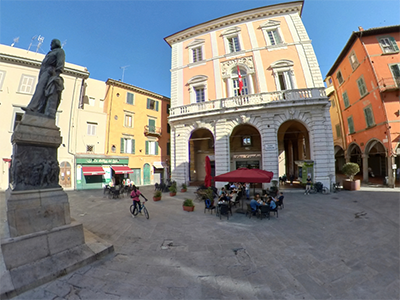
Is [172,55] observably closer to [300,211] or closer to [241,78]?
[241,78]

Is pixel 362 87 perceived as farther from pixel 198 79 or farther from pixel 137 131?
pixel 137 131

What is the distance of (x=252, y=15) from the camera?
55.7 ft

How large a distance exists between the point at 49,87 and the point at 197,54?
17.2 metres

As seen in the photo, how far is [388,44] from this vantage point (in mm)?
16859

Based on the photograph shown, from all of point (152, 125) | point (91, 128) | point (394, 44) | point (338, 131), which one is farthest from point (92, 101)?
point (338, 131)

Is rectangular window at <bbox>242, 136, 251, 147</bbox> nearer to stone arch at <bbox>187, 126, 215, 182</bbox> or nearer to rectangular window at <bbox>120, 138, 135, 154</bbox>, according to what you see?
stone arch at <bbox>187, 126, 215, 182</bbox>

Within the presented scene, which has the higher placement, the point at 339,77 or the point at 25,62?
the point at 339,77

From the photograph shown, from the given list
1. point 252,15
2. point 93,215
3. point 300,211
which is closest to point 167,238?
point 93,215

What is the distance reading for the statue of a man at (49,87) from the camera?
4242 millimetres

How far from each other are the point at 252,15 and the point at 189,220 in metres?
20.7

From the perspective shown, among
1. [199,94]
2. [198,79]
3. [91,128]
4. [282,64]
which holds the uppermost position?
[198,79]

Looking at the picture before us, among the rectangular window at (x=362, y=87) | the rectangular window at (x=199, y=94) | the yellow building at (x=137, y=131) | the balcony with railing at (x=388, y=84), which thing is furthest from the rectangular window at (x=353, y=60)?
the yellow building at (x=137, y=131)

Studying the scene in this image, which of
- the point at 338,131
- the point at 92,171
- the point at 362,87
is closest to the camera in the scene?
the point at 92,171

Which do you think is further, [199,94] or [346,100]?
[346,100]
